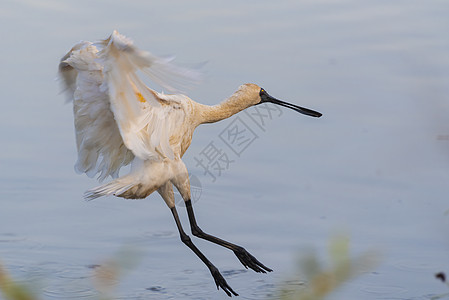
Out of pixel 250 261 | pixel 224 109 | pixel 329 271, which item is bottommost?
pixel 250 261

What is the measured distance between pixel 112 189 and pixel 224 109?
3.12 ft

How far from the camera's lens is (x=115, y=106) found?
3.99 meters

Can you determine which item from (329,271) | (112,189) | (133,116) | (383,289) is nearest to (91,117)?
(133,116)

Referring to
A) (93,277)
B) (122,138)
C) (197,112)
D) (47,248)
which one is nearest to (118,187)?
(122,138)

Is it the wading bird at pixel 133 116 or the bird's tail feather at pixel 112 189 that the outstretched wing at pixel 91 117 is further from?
the bird's tail feather at pixel 112 189

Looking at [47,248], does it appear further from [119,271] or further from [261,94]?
[119,271]

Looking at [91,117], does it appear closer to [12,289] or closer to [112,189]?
[112,189]

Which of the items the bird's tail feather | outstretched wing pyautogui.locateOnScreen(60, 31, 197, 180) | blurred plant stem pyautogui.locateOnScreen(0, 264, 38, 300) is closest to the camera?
blurred plant stem pyautogui.locateOnScreen(0, 264, 38, 300)

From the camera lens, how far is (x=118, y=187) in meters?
4.23

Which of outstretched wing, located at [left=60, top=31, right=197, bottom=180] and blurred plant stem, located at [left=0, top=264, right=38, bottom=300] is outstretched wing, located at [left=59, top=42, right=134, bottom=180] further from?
blurred plant stem, located at [left=0, top=264, right=38, bottom=300]

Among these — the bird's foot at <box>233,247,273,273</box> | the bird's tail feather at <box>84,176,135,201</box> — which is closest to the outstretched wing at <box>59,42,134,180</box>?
the bird's tail feather at <box>84,176,135,201</box>

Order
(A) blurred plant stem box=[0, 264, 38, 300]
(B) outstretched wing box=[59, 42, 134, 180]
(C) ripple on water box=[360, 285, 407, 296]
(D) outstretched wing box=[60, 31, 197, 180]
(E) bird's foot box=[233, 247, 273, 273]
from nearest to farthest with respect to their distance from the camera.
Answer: (A) blurred plant stem box=[0, 264, 38, 300] → (D) outstretched wing box=[60, 31, 197, 180] → (B) outstretched wing box=[59, 42, 134, 180] → (E) bird's foot box=[233, 247, 273, 273] → (C) ripple on water box=[360, 285, 407, 296]

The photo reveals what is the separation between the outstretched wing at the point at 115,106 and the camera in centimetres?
373

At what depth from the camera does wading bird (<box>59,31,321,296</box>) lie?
12.3 feet
